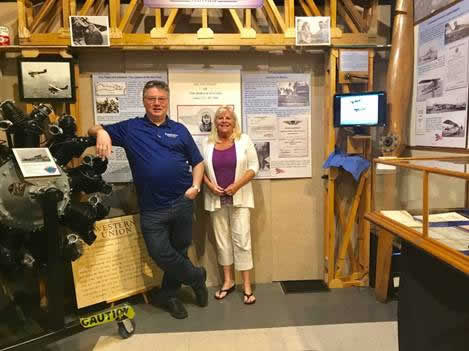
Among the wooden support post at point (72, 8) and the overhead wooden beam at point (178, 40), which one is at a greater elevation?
the wooden support post at point (72, 8)

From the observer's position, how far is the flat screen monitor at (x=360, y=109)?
9.41ft

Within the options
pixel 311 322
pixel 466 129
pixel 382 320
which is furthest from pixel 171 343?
pixel 466 129

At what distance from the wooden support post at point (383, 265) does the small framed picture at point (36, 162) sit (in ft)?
7.82

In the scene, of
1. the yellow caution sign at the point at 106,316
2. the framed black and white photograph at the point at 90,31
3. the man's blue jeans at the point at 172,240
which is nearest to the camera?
the yellow caution sign at the point at 106,316

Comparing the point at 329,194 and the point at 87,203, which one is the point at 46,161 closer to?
the point at 87,203

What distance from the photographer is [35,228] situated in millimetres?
2125

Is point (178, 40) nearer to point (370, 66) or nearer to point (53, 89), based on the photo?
point (53, 89)

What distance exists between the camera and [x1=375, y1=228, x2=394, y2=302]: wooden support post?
118 inches

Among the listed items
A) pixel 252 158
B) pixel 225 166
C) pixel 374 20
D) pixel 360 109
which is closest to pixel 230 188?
pixel 225 166

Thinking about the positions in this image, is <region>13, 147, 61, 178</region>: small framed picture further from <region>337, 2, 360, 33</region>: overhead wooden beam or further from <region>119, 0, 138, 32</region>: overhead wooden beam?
<region>337, 2, 360, 33</region>: overhead wooden beam

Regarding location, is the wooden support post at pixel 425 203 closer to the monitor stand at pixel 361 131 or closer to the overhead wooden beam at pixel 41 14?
the monitor stand at pixel 361 131

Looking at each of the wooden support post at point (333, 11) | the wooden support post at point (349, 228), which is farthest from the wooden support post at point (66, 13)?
the wooden support post at point (349, 228)

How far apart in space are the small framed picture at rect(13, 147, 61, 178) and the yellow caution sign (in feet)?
2.91

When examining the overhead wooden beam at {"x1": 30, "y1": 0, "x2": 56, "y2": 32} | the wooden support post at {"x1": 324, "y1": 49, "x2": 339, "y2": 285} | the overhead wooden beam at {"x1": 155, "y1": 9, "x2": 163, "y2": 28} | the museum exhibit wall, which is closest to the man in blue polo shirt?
the museum exhibit wall
